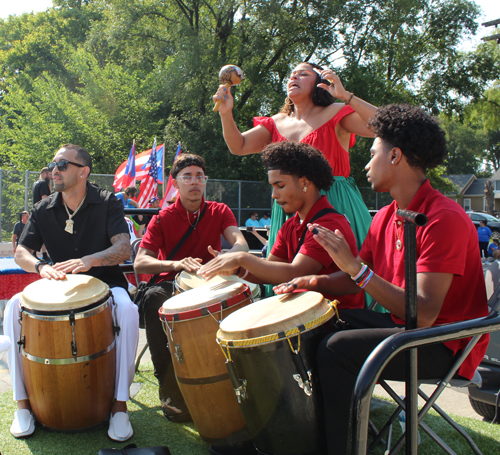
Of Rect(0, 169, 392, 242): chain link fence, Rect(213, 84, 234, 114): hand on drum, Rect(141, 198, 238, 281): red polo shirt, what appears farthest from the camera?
Rect(0, 169, 392, 242): chain link fence

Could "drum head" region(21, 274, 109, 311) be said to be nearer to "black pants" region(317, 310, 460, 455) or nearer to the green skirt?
the green skirt

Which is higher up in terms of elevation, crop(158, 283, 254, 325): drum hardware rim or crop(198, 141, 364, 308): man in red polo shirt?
crop(198, 141, 364, 308): man in red polo shirt

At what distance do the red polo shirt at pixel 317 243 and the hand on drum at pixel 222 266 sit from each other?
0.36 meters

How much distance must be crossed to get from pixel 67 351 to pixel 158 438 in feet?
2.63

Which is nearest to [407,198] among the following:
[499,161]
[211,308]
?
[211,308]

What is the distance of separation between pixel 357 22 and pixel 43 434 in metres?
22.4

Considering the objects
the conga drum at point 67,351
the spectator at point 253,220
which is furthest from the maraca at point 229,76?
the spectator at point 253,220

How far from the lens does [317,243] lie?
2.61 metres

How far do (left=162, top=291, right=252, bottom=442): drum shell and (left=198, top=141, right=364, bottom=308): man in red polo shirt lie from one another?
0.25 metres

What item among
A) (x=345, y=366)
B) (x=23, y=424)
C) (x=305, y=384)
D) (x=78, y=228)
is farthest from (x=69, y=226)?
(x=345, y=366)

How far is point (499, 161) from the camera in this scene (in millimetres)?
61000

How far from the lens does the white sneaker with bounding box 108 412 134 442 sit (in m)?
2.86

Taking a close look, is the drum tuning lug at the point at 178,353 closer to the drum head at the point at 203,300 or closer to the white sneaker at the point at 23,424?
the drum head at the point at 203,300

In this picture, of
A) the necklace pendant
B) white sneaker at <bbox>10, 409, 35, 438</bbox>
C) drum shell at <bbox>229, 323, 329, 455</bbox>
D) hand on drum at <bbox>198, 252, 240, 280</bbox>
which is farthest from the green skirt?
white sneaker at <bbox>10, 409, 35, 438</bbox>
